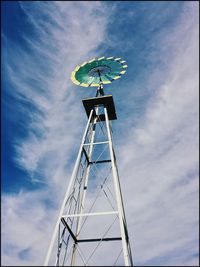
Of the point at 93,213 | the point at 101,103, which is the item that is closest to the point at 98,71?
the point at 101,103

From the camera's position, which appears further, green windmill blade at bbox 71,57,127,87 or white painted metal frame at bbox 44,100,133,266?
green windmill blade at bbox 71,57,127,87

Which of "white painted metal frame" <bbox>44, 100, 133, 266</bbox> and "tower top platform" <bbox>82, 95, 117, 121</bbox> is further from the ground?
"tower top platform" <bbox>82, 95, 117, 121</bbox>

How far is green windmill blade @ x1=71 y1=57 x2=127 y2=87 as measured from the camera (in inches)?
581

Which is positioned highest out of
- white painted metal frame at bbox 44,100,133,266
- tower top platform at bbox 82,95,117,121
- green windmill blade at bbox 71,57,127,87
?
green windmill blade at bbox 71,57,127,87

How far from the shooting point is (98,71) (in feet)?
50.0

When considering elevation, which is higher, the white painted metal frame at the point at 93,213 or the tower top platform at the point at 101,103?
the tower top platform at the point at 101,103

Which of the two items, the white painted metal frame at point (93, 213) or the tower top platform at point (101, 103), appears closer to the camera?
the white painted metal frame at point (93, 213)

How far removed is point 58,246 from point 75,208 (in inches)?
80.4

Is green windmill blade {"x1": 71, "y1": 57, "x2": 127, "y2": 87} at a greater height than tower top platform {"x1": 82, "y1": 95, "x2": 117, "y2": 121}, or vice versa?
green windmill blade {"x1": 71, "y1": 57, "x2": 127, "y2": 87}

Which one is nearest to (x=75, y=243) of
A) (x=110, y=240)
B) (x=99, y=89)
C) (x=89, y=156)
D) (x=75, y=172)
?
(x=110, y=240)

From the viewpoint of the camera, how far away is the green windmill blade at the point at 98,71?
14.8m

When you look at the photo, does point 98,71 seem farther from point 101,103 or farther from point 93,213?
point 93,213

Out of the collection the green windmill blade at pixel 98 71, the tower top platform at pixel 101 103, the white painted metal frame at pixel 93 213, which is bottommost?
the white painted metal frame at pixel 93 213

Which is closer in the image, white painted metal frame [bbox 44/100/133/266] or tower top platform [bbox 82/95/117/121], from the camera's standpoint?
white painted metal frame [bbox 44/100/133/266]
